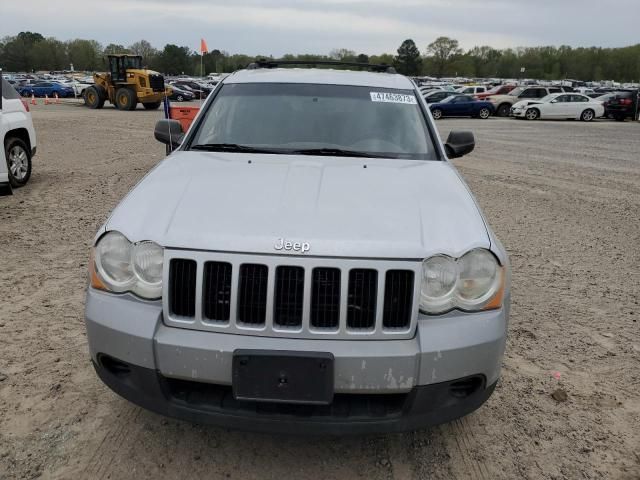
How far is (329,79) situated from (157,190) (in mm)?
1843

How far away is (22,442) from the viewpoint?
2.74 meters

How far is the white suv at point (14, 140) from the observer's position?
7.84m

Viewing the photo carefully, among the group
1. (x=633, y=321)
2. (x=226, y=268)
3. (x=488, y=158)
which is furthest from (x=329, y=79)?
(x=488, y=158)

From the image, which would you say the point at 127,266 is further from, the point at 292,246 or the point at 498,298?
the point at 498,298

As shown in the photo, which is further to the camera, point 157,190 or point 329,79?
point 329,79

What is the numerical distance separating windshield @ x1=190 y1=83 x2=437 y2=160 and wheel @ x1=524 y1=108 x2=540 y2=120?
26669 millimetres

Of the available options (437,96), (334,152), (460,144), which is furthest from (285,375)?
(437,96)

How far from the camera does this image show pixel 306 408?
233 centimetres

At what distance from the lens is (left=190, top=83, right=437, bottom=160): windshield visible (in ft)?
11.9

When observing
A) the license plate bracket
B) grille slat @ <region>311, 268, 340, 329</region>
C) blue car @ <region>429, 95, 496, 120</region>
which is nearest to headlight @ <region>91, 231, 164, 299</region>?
the license plate bracket

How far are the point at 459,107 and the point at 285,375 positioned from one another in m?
28.3

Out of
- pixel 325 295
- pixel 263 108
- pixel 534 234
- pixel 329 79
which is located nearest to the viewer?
pixel 325 295

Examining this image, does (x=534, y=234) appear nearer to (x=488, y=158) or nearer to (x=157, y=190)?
(x=157, y=190)

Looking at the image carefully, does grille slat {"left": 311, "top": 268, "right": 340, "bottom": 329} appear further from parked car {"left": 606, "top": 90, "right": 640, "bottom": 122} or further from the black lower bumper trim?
parked car {"left": 606, "top": 90, "right": 640, "bottom": 122}
